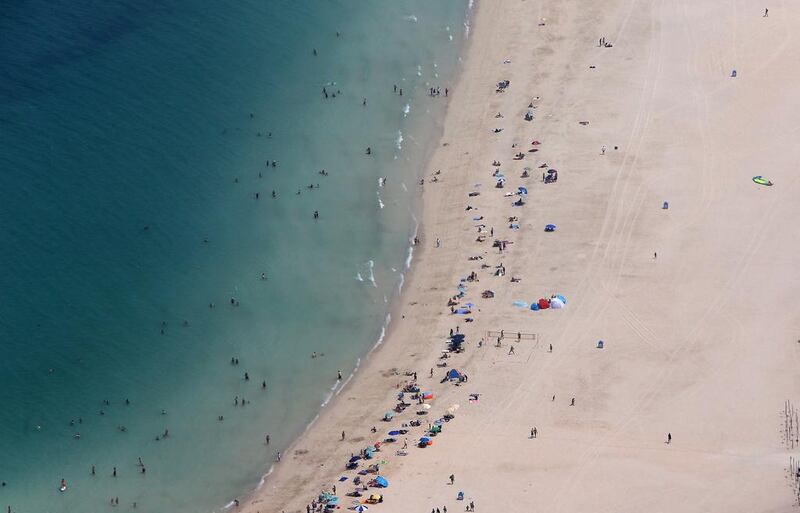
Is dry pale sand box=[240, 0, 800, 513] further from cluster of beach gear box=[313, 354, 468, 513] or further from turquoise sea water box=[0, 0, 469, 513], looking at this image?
turquoise sea water box=[0, 0, 469, 513]

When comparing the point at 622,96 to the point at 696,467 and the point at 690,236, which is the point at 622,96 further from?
the point at 696,467

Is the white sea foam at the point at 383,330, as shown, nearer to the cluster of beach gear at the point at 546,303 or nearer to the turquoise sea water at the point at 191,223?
the turquoise sea water at the point at 191,223

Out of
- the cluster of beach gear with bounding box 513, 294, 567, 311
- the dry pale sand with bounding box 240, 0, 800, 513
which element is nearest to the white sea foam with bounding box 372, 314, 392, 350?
the dry pale sand with bounding box 240, 0, 800, 513

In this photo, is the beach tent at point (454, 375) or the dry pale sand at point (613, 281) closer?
the dry pale sand at point (613, 281)

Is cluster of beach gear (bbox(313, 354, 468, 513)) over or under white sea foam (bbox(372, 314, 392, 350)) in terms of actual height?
under

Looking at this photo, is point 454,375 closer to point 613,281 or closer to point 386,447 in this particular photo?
point 386,447

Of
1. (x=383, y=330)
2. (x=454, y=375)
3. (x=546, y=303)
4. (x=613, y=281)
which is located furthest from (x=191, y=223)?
(x=613, y=281)

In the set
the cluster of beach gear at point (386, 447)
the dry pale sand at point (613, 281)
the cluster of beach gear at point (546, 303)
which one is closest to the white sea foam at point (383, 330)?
the dry pale sand at point (613, 281)
